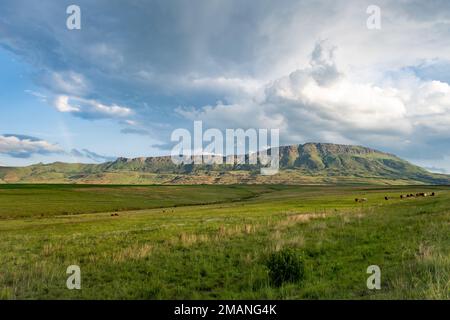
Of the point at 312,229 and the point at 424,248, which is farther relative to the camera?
the point at 312,229

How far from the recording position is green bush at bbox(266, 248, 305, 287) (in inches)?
579

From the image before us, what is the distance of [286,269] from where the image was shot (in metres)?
14.9

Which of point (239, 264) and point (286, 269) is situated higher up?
point (286, 269)

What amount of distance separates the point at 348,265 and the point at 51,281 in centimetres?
1343

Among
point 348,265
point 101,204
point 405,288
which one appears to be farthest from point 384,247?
point 101,204

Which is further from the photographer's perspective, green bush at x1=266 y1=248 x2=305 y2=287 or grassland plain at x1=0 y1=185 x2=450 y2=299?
green bush at x1=266 y1=248 x2=305 y2=287

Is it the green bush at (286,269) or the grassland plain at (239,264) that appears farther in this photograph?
the green bush at (286,269)

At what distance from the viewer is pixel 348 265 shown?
53.0 ft

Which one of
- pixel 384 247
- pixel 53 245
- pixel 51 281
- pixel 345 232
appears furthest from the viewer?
pixel 53 245

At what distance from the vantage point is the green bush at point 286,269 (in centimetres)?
1470

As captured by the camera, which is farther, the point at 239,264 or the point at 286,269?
the point at 239,264

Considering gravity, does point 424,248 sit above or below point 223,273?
above
